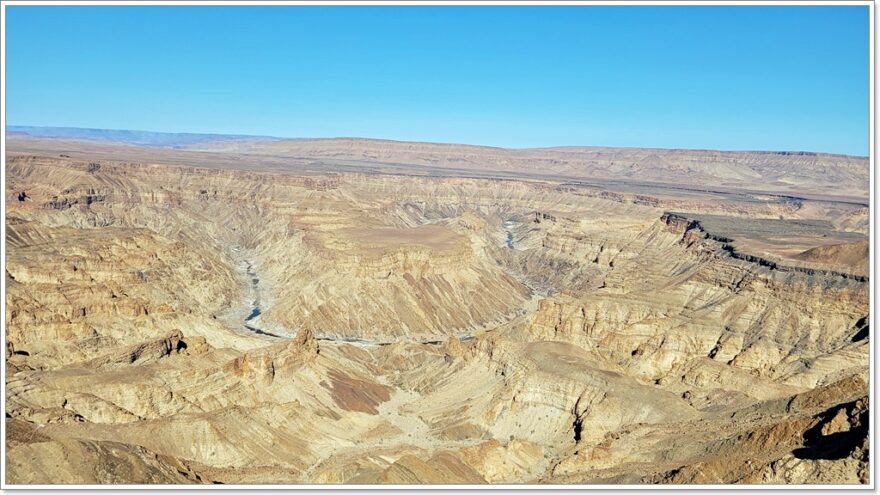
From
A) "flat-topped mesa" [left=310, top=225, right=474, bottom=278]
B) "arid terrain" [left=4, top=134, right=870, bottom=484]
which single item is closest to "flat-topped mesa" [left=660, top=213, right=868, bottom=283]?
"arid terrain" [left=4, top=134, right=870, bottom=484]

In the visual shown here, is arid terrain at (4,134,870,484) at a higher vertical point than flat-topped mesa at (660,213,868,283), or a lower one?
lower

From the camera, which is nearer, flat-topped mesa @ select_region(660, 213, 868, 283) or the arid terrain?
the arid terrain

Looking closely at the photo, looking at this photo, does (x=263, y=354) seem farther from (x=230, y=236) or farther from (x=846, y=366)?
(x=230, y=236)

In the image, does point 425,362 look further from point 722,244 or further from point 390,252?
point 722,244

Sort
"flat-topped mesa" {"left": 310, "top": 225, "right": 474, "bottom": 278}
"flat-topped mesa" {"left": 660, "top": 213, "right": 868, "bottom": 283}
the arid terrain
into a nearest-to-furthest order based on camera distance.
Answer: the arid terrain, "flat-topped mesa" {"left": 660, "top": 213, "right": 868, "bottom": 283}, "flat-topped mesa" {"left": 310, "top": 225, "right": 474, "bottom": 278}

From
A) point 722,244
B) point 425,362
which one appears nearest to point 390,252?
point 425,362

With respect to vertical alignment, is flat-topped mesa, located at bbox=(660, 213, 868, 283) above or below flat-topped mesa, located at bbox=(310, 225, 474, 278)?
above

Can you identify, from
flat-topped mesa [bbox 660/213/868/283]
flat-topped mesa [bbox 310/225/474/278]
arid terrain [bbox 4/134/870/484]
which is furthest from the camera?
flat-topped mesa [bbox 310/225/474/278]

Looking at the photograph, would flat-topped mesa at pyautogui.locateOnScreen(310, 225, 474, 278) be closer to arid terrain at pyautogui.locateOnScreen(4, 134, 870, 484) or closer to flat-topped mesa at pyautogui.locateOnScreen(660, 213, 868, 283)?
arid terrain at pyautogui.locateOnScreen(4, 134, 870, 484)

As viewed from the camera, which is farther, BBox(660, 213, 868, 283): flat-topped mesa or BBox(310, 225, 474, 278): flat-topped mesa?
BBox(310, 225, 474, 278): flat-topped mesa
